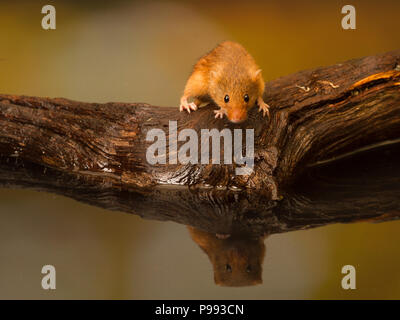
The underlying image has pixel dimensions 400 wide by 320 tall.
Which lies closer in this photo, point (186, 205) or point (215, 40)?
point (186, 205)

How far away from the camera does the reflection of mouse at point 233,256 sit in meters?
2.54

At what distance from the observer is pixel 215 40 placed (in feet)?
19.8

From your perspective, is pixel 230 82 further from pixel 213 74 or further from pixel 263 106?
pixel 263 106

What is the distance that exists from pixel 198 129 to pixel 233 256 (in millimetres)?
1484

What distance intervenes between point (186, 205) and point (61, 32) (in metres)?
3.55

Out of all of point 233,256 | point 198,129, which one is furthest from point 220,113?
point 233,256

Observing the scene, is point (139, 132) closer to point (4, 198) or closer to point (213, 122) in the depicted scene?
point (213, 122)

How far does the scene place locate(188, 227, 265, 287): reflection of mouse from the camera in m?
2.54

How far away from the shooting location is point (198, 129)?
13.2ft

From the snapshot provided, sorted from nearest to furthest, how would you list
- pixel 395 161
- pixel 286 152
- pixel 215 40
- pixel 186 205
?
1. pixel 186 205
2. pixel 286 152
3. pixel 395 161
4. pixel 215 40

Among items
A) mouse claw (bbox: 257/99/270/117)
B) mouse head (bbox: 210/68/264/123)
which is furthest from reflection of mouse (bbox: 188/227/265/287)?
mouse claw (bbox: 257/99/270/117)

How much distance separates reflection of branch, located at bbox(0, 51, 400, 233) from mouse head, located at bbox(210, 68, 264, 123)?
21 cm

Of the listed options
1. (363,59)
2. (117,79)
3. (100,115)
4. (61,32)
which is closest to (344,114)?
(363,59)

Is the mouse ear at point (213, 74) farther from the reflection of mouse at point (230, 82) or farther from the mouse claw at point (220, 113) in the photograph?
the mouse claw at point (220, 113)
